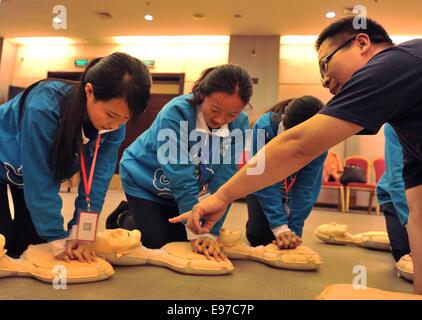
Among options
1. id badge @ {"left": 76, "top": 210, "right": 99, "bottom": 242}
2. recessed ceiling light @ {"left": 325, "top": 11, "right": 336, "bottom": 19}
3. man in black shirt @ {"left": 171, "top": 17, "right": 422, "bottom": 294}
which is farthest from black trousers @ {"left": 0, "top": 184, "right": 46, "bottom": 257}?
recessed ceiling light @ {"left": 325, "top": 11, "right": 336, "bottom": 19}

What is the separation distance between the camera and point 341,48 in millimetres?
847

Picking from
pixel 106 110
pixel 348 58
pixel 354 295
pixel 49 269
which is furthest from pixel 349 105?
pixel 49 269

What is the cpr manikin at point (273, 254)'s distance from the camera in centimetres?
143

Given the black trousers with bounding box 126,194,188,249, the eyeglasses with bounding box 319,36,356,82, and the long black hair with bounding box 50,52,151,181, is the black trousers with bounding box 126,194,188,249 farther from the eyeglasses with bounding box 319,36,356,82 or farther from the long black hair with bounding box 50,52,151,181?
Result: the eyeglasses with bounding box 319,36,356,82

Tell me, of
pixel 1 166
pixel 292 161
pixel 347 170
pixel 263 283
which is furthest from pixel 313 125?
pixel 347 170

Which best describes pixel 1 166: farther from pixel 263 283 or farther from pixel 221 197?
pixel 263 283

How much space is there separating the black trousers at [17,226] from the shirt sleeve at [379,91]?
3.97 feet

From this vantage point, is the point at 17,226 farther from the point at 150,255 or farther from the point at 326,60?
the point at 326,60

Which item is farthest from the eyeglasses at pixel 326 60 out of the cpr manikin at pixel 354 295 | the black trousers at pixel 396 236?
the black trousers at pixel 396 236

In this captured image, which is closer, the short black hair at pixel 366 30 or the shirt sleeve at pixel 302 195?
the short black hair at pixel 366 30

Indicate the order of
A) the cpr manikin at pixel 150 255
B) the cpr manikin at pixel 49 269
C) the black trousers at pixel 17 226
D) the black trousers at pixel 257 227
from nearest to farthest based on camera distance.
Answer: the cpr manikin at pixel 49 269
the cpr manikin at pixel 150 255
the black trousers at pixel 17 226
the black trousers at pixel 257 227

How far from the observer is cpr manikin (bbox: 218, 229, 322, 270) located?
1.43 m

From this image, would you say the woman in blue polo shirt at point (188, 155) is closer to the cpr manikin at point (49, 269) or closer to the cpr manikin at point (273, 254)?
the cpr manikin at point (273, 254)

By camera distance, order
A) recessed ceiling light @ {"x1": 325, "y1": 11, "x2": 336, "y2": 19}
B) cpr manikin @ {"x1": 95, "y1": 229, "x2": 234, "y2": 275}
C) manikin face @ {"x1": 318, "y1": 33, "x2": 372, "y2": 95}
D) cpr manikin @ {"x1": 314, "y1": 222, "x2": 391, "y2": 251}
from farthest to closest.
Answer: recessed ceiling light @ {"x1": 325, "y1": 11, "x2": 336, "y2": 19}, cpr manikin @ {"x1": 314, "y1": 222, "x2": 391, "y2": 251}, cpr manikin @ {"x1": 95, "y1": 229, "x2": 234, "y2": 275}, manikin face @ {"x1": 318, "y1": 33, "x2": 372, "y2": 95}
